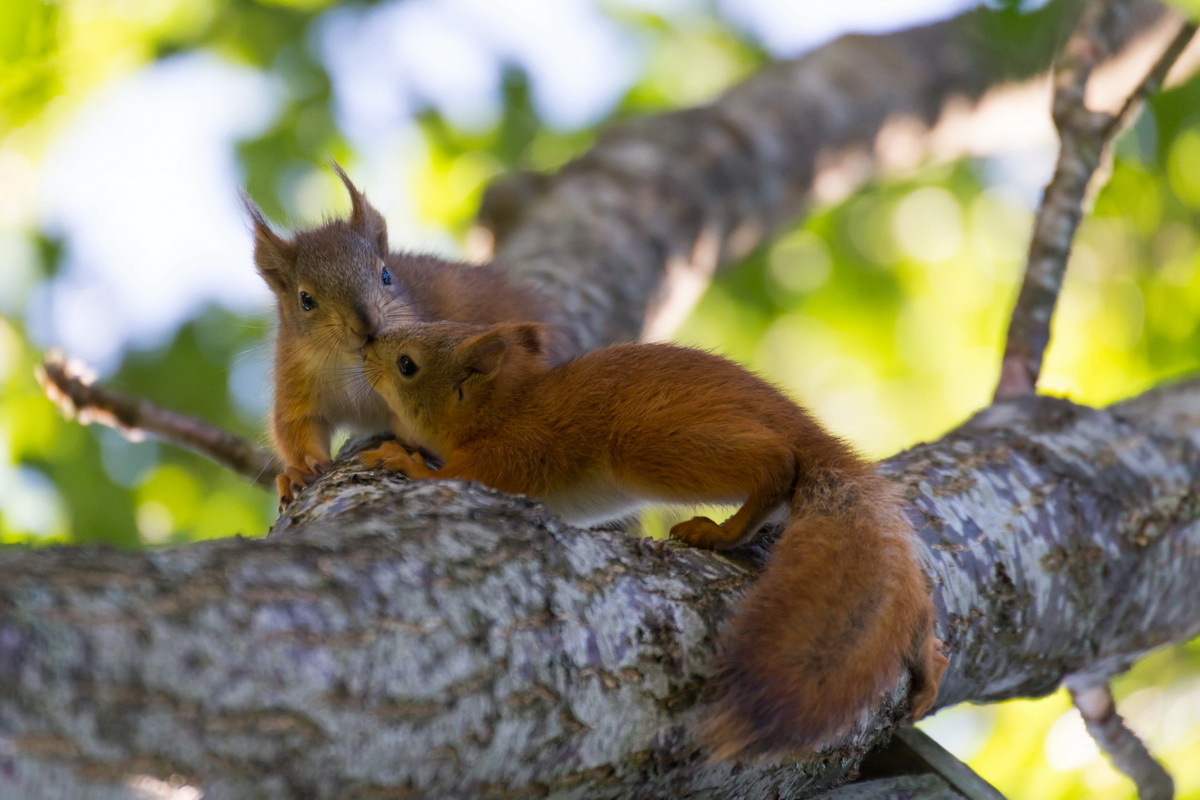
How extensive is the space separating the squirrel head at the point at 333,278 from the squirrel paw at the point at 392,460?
3.01 ft

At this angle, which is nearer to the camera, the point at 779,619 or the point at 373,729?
the point at 373,729

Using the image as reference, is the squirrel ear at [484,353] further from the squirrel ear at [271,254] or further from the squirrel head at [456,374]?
the squirrel ear at [271,254]

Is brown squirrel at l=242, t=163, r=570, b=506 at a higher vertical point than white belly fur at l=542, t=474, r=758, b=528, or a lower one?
higher

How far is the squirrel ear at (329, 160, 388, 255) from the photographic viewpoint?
4.16 m

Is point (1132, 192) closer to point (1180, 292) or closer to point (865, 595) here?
point (1180, 292)

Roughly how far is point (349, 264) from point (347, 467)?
1.49 m

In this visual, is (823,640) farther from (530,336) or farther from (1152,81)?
(1152,81)

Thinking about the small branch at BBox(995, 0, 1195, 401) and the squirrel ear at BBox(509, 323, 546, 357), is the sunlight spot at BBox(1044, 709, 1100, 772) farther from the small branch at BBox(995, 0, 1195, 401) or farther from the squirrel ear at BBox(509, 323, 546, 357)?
the squirrel ear at BBox(509, 323, 546, 357)

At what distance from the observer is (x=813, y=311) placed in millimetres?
6328

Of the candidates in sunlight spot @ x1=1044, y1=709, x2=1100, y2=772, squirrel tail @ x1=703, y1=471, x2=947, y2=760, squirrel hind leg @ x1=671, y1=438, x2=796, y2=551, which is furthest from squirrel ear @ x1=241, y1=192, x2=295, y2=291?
sunlight spot @ x1=1044, y1=709, x2=1100, y2=772

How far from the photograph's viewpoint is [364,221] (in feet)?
13.7

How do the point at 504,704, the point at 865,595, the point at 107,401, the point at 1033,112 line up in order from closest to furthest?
the point at 504,704 < the point at 865,595 < the point at 107,401 < the point at 1033,112

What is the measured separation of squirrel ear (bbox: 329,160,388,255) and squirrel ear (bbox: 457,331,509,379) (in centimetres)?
119

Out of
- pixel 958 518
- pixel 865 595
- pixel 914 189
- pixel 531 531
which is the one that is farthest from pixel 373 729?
pixel 914 189
